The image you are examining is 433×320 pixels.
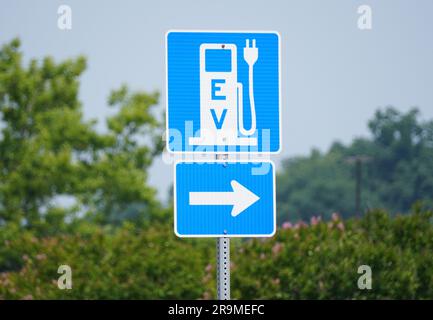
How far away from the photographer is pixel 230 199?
5828 millimetres

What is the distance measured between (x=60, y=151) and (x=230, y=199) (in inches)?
1145

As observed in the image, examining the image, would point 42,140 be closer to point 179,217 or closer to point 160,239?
point 160,239

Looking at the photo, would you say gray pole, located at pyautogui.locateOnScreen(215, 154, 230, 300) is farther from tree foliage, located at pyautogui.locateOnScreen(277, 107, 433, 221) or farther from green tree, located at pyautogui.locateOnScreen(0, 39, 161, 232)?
tree foliage, located at pyautogui.locateOnScreen(277, 107, 433, 221)

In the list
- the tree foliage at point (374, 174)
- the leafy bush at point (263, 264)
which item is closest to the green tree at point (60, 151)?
the leafy bush at point (263, 264)

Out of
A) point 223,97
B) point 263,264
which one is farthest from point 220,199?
point 263,264

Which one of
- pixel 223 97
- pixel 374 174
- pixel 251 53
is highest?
pixel 251 53

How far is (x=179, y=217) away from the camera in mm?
5785

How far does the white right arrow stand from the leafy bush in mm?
8232

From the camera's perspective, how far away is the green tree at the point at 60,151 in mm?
32906

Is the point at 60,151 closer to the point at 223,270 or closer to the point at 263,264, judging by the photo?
the point at 263,264

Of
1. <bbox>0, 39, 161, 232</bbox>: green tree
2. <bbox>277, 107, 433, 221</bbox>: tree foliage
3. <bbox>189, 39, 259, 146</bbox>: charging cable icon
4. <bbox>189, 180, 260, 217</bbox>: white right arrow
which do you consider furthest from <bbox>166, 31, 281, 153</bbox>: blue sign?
<bbox>277, 107, 433, 221</bbox>: tree foliage

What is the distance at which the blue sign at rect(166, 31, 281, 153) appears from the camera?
18.9ft
